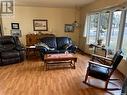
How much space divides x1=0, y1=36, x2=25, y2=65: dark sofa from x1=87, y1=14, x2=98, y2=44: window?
319 centimetres

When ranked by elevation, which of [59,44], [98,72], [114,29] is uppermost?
[114,29]

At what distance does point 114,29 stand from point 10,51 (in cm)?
381

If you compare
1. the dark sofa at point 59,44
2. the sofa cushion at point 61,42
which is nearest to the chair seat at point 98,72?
the dark sofa at point 59,44

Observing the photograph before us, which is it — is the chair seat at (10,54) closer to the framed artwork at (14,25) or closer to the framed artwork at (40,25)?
the framed artwork at (14,25)

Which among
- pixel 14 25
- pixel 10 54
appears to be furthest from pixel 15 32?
pixel 10 54

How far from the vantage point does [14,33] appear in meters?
7.23

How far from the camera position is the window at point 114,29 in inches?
174

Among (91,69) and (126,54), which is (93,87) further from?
(126,54)

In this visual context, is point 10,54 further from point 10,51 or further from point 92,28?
point 92,28

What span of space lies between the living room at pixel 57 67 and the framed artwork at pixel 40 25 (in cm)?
8

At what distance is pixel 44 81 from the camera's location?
355 centimetres

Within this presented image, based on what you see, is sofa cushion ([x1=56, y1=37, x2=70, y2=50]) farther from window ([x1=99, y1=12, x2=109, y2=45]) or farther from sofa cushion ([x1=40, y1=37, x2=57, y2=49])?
window ([x1=99, y1=12, x2=109, y2=45])

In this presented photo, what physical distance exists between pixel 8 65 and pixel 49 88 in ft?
7.71

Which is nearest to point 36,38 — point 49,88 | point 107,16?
point 107,16
